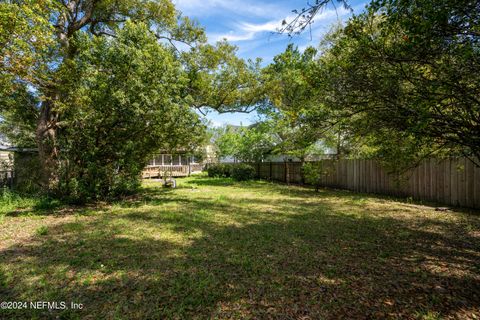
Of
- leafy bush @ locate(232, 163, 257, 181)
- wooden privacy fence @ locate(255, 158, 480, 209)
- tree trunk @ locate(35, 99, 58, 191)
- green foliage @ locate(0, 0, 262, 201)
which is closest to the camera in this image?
green foliage @ locate(0, 0, 262, 201)

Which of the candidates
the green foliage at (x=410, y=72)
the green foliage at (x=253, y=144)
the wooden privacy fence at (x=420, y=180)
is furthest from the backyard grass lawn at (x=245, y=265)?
the green foliage at (x=253, y=144)

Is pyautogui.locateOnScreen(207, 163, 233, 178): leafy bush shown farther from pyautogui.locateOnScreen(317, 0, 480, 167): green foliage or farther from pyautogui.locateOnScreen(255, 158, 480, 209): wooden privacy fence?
pyautogui.locateOnScreen(317, 0, 480, 167): green foliage

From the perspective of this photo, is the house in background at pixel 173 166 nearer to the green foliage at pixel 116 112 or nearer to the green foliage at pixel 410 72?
the green foliage at pixel 116 112

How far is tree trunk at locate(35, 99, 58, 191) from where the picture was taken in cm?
830

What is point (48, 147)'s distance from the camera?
8414 millimetres

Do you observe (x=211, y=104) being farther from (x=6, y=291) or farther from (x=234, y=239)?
(x=6, y=291)

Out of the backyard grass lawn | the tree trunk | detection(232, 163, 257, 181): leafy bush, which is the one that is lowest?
the backyard grass lawn

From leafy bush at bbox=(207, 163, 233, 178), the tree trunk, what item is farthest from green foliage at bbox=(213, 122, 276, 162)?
the tree trunk

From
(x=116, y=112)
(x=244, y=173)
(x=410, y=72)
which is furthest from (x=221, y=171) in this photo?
(x=410, y=72)

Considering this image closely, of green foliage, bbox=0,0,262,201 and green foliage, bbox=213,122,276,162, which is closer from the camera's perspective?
green foliage, bbox=0,0,262,201

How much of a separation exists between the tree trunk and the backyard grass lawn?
204 centimetres

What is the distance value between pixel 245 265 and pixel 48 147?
842cm

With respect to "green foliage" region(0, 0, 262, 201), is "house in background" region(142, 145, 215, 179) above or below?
below

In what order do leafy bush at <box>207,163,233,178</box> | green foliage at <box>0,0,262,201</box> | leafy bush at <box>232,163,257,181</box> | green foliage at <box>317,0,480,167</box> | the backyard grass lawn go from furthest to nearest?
leafy bush at <box>207,163,233,178</box> < leafy bush at <box>232,163,257,181</box> < green foliage at <box>0,0,262,201</box> < green foliage at <box>317,0,480,167</box> < the backyard grass lawn
